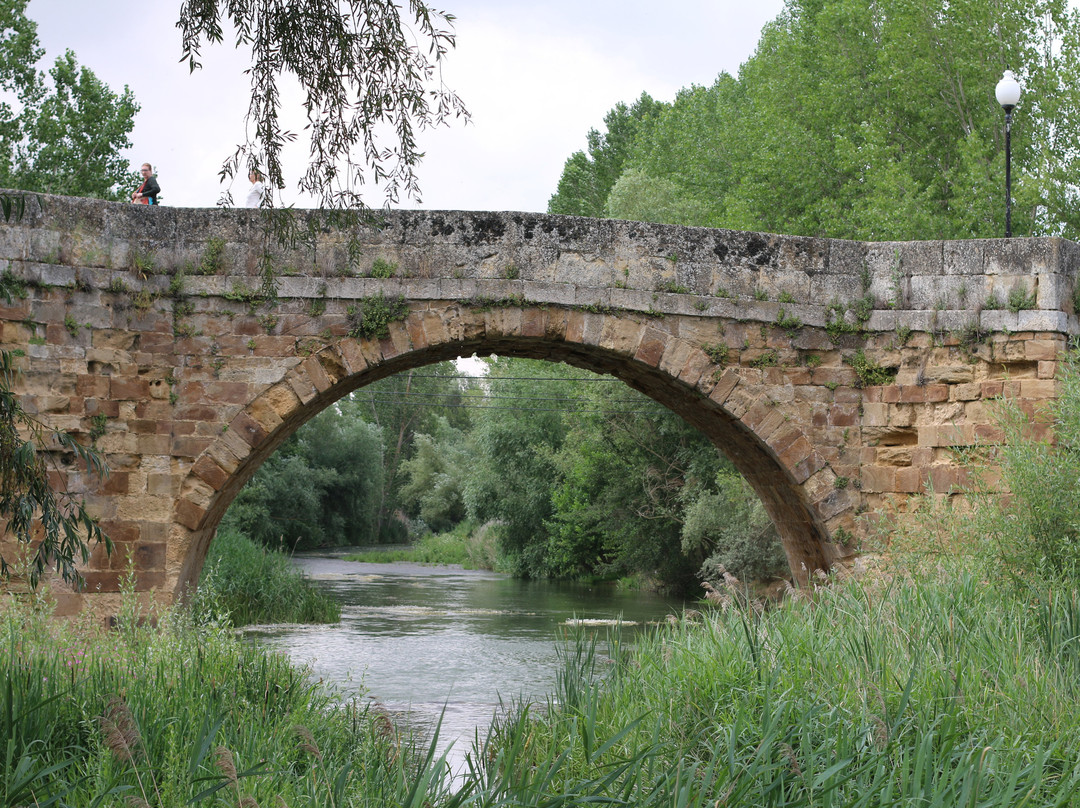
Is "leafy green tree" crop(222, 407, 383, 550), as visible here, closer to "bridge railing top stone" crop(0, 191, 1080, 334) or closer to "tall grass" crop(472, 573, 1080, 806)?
"bridge railing top stone" crop(0, 191, 1080, 334)

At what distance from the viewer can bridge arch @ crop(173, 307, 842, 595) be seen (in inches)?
277

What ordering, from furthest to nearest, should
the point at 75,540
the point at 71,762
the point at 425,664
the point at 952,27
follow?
1. the point at 952,27
2. the point at 425,664
3. the point at 75,540
4. the point at 71,762

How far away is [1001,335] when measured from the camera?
7.41 m

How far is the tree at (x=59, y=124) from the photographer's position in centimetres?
1952

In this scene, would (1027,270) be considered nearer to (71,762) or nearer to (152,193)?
(71,762)

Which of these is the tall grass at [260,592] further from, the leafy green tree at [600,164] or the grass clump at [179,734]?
the leafy green tree at [600,164]

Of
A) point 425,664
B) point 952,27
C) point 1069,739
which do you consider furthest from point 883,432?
point 952,27

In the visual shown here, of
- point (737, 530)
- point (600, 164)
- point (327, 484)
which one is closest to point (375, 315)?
point (737, 530)

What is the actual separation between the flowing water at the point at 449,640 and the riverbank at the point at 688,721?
521 millimetres

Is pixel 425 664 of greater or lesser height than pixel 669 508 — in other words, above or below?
below

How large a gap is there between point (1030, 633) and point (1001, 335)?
3261 mm

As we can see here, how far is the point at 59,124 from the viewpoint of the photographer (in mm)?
19812

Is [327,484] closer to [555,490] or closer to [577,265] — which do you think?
[555,490]

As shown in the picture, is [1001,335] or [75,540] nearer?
[75,540]
